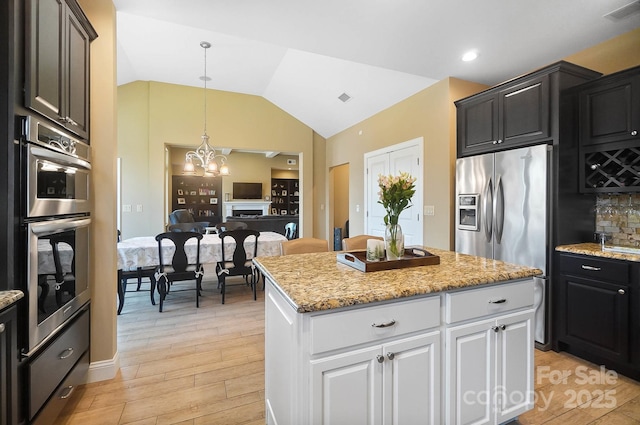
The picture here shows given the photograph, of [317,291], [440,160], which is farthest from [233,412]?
[440,160]

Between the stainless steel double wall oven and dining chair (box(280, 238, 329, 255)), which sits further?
dining chair (box(280, 238, 329, 255))

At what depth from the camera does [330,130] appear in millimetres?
6449

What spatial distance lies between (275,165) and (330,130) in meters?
5.24

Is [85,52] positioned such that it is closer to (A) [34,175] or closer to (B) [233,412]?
(A) [34,175]

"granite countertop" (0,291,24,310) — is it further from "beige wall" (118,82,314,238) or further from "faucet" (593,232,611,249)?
"beige wall" (118,82,314,238)

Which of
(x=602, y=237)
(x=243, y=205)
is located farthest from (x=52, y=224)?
(x=243, y=205)

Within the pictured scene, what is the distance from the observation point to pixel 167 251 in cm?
360

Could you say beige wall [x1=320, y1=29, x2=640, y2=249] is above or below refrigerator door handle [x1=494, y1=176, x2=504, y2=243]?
above

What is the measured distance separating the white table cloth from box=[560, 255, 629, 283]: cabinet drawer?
315cm

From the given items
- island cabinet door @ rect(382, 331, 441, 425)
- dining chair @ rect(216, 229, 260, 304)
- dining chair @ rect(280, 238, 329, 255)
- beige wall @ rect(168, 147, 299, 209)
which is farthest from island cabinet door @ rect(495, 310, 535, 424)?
beige wall @ rect(168, 147, 299, 209)

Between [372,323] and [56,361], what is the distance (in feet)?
5.62

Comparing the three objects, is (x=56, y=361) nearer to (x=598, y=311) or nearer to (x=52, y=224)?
(x=52, y=224)

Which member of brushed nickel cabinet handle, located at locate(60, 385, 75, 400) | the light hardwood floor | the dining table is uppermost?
the dining table

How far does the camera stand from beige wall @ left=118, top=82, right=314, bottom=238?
552 centimetres
